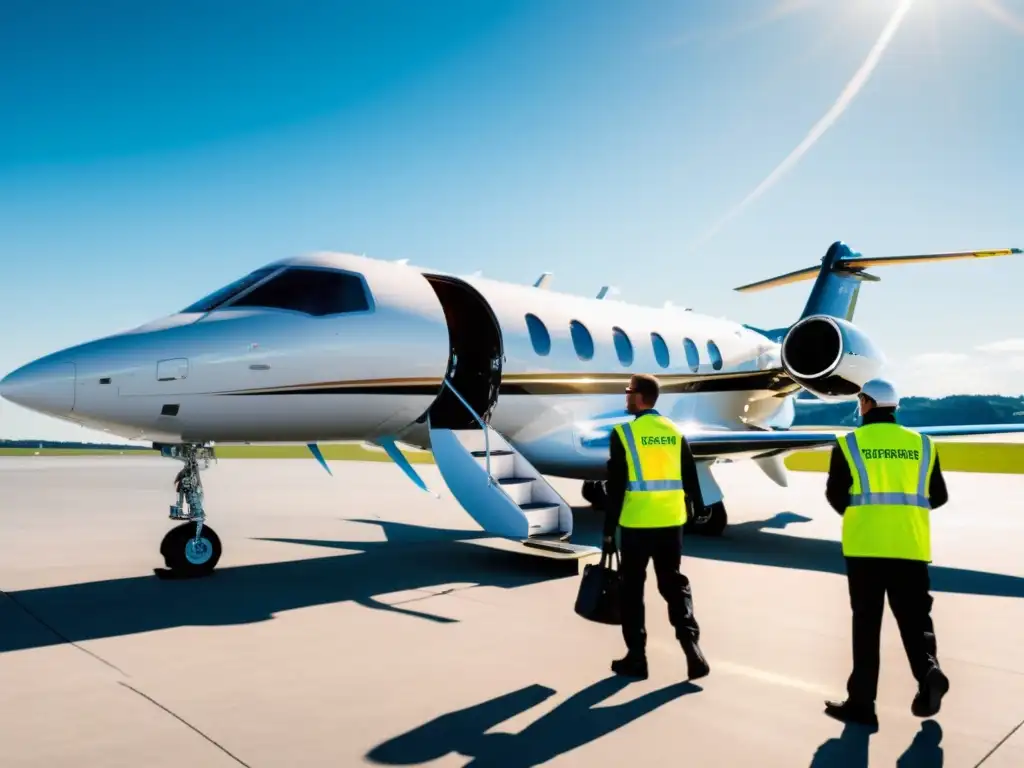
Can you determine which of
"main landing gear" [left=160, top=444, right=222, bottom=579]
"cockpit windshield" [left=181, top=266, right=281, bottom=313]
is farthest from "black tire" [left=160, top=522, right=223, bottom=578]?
"cockpit windshield" [left=181, top=266, right=281, bottom=313]

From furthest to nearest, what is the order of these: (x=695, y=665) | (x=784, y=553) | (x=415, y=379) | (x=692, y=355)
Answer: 1. (x=692, y=355)
2. (x=784, y=553)
3. (x=415, y=379)
4. (x=695, y=665)

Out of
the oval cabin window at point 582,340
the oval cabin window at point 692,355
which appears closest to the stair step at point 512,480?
the oval cabin window at point 582,340

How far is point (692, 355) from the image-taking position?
12.1m

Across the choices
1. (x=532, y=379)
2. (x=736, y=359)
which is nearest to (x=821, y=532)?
(x=736, y=359)

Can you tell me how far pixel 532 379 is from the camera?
930 centimetres

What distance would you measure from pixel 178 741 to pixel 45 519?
989 cm

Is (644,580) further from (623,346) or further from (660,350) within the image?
(660,350)

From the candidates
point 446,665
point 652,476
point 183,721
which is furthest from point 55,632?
point 652,476

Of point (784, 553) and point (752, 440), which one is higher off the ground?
point (752, 440)

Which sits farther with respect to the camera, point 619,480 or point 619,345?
point 619,345

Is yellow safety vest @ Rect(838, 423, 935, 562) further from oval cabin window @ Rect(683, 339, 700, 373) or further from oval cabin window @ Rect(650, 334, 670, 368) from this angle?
oval cabin window @ Rect(683, 339, 700, 373)

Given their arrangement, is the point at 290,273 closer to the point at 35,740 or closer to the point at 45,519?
the point at 35,740

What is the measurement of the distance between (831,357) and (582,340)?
306cm

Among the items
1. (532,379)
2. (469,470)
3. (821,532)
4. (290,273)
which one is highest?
(290,273)
